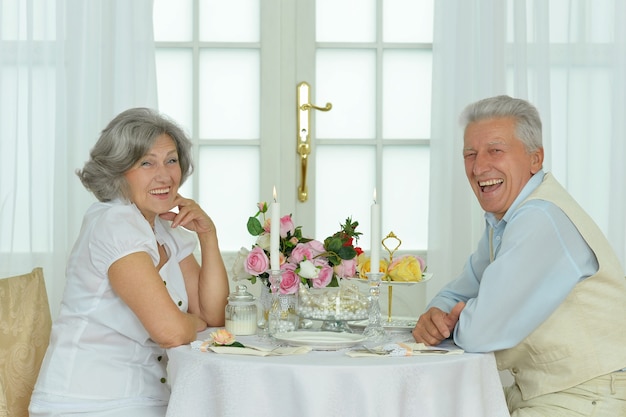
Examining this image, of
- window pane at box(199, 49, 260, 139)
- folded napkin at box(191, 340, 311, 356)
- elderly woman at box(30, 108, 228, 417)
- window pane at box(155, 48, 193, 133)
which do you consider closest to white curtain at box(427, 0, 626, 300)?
window pane at box(199, 49, 260, 139)

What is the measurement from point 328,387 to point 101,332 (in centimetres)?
72

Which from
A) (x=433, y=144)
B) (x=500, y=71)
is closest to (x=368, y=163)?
(x=433, y=144)

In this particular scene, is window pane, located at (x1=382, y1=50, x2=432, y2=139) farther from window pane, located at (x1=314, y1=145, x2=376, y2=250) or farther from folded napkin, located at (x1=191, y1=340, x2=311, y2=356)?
folded napkin, located at (x1=191, y1=340, x2=311, y2=356)

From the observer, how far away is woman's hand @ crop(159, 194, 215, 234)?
2643 millimetres

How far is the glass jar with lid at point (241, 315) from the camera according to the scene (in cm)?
242

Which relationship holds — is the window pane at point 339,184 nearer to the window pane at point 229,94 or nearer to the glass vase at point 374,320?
the window pane at point 229,94

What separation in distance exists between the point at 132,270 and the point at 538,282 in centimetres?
103

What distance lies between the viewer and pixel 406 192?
4176 mm

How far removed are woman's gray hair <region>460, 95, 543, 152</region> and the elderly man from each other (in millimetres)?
134

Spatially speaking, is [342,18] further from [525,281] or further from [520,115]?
[525,281]

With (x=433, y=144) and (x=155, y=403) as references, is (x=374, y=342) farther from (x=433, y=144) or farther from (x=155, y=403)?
(x=433, y=144)

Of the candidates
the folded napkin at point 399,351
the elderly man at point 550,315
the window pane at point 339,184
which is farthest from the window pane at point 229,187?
the folded napkin at point 399,351

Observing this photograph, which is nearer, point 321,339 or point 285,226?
point 321,339

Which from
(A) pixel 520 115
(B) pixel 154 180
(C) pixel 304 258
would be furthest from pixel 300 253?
(A) pixel 520 115
